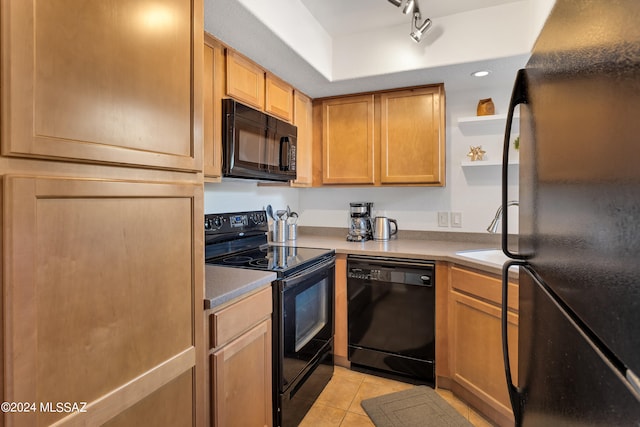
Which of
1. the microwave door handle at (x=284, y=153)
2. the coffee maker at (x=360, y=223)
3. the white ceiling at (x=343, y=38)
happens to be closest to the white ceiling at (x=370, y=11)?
the white ceiling at (x=343, y=38)

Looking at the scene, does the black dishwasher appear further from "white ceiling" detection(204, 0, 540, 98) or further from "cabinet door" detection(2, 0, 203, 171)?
"cabinet door" detection(2, 0, 203, 171)

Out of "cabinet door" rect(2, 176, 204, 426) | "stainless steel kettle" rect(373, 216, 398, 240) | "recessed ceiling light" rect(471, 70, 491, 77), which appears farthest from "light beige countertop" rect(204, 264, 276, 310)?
"recessed ceiling light" rect(471, 70, 491, 77)

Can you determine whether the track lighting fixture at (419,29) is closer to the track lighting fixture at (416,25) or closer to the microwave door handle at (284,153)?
the track lighting fixture at (416,25)

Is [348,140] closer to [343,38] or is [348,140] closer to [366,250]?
[343,38]

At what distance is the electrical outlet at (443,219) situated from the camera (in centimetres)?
273

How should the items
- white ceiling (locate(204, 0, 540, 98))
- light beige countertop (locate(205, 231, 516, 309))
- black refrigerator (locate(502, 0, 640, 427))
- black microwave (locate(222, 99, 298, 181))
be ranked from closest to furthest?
1. black refrigerator (locate(502, 0, 640, 427))
2. light beige countertop (locate(205, 231, 516, 309))
3. white ceiling (locate(204, 0, 540, 98))
4. black microwave (locate(222, 99, 298, 181))

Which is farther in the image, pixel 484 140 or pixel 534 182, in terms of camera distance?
pixel 484 140

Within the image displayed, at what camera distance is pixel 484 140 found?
2570 mm

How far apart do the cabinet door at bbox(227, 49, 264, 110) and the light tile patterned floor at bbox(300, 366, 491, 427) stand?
1.88 metres

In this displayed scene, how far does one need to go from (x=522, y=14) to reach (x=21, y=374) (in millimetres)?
2637

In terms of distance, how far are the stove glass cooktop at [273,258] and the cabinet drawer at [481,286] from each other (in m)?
0.83

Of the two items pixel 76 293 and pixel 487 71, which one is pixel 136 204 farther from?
pixel 487 71

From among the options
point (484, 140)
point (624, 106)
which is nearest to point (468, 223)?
point (484, 140)

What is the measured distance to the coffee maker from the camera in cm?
278
